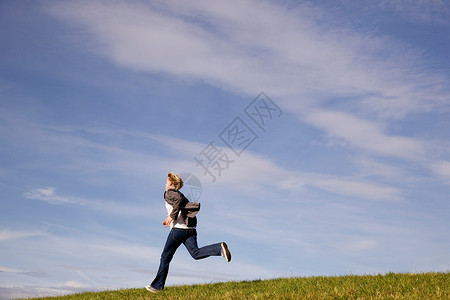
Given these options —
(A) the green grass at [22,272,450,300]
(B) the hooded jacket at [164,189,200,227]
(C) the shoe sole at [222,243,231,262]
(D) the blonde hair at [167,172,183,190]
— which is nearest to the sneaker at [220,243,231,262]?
(C) the shoe sole at [222,243,231,262]

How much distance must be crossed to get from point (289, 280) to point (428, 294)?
4.16m

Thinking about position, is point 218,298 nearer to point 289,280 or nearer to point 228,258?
point 228,258

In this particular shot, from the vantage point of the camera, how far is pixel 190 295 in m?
11.9

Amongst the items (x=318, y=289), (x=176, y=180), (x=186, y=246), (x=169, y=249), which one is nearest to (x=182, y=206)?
(x=176, y=180)

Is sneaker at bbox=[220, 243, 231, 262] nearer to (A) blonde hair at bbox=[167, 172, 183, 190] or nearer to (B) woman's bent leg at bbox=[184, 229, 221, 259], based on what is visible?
(B) woman's bent leg at bbox=[184, 229, 221, 259]

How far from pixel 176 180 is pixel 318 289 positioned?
4.63m


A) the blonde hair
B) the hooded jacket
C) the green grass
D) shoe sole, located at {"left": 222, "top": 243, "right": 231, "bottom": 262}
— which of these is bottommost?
the green grass

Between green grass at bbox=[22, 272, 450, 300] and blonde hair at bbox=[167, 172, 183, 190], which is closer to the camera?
green grass at bbox=[22, 272, 450, 300]

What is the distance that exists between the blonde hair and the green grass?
9.40 ft

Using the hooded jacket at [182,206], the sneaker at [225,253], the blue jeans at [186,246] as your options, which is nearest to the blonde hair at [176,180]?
the hooded jacket at [182,206]

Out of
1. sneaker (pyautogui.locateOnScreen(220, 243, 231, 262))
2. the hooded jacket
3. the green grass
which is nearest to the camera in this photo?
the green grass

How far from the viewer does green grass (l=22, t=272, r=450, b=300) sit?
10539mm

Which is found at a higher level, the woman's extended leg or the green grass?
the woman's extended leg

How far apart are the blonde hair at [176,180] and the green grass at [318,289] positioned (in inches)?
113
